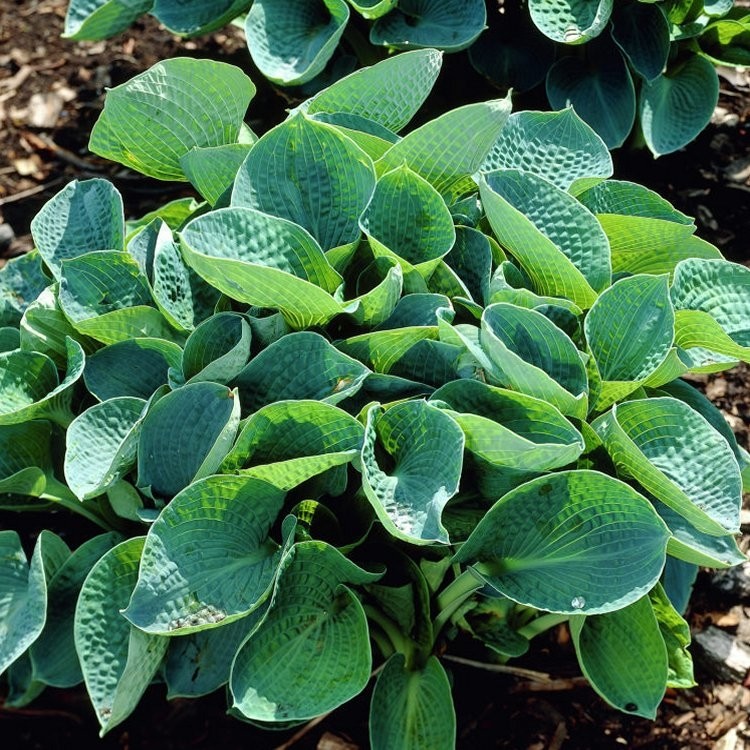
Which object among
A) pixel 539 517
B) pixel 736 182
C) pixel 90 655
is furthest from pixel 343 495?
pixel 736 182

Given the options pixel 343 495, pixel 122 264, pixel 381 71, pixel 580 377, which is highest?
pixel 381 71

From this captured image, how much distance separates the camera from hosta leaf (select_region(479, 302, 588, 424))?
4.77 ft

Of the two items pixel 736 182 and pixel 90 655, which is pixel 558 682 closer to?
pixel 90 655

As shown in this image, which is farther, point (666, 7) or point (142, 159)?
point (666, 7)

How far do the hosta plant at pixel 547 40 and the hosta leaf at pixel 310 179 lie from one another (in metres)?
0.65

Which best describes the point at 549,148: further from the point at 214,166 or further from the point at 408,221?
the point at 214,166

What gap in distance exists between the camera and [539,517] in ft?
5.06

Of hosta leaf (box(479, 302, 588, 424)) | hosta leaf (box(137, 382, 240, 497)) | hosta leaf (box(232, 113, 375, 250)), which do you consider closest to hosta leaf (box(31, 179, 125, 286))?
hosta leaf (box(232, 113, 375, 250))

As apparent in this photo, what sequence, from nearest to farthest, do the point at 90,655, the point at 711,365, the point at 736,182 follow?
the point at 90,655
the point at 711,365
the point at 736,182

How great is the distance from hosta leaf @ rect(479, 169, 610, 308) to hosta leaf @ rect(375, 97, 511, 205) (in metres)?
0.07

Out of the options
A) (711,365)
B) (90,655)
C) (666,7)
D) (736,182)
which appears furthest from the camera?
(736,182)

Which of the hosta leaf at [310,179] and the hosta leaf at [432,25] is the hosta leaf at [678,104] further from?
the hosta leaf at [310,179]

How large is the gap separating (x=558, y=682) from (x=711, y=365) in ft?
2.62

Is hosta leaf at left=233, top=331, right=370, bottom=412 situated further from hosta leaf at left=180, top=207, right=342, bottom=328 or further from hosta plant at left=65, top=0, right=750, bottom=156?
hosta plant at left=65, top=0, right=750, bottom=156
